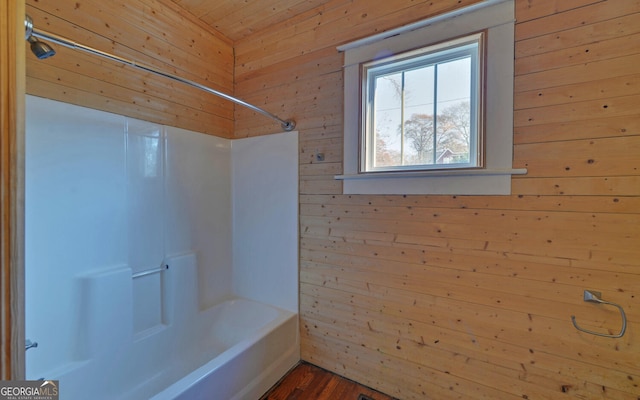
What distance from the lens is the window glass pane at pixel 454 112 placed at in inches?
60.0

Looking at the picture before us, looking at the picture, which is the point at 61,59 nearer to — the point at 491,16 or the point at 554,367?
the point at 491,16

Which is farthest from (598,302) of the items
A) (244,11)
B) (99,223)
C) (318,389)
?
(244,11)

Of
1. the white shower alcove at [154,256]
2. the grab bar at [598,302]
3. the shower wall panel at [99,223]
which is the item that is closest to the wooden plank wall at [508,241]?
the grab bar at [598,302]

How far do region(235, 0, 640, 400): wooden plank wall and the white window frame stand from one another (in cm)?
5

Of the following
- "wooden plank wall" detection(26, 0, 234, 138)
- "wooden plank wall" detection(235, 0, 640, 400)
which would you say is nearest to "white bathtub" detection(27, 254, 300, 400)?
"wooden plank wall" detection(235, 0, 640, 400)

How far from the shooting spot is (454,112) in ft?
5.12

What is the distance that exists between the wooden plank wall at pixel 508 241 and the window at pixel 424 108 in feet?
0.66

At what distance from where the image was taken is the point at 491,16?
1.39 m

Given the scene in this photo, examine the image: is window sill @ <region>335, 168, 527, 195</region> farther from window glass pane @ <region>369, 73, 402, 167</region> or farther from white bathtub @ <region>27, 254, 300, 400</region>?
white bathtub @ <region>27, 254, 300, 400</region>

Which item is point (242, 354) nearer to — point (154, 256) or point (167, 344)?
point (167, 344)

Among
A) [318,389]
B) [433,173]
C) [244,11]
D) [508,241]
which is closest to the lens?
[508,241]

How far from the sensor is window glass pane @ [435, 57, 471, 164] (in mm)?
1524

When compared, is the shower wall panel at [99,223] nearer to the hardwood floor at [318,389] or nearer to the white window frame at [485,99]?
the hardwood floor at [318,389]

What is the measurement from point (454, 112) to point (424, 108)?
0.59ft
